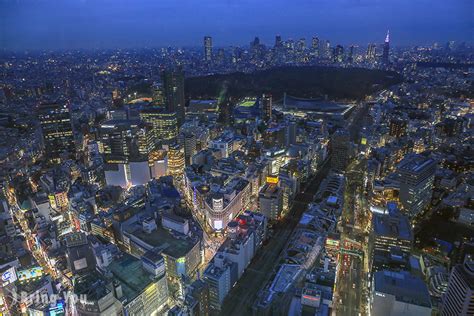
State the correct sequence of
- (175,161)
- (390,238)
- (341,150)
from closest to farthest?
(390,238)
(341,150)
(175,161)

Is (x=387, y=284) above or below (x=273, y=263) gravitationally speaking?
above

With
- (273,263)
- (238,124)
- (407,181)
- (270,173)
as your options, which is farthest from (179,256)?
(238,124)

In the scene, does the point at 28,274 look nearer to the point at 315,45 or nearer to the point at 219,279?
the point at 219,279

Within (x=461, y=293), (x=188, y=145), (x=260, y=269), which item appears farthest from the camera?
(x=188, y=145)

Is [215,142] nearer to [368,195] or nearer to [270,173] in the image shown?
[270,173]

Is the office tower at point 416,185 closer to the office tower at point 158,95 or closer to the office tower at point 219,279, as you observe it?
the office tower at point 219,279

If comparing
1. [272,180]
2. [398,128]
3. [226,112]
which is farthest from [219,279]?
[226,112]

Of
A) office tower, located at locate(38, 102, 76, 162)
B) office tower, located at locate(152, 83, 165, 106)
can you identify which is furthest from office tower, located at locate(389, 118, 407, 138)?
office tower, located at locate(38, 102, 76, 162)

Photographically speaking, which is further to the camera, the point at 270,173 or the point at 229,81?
the point at 229,81
